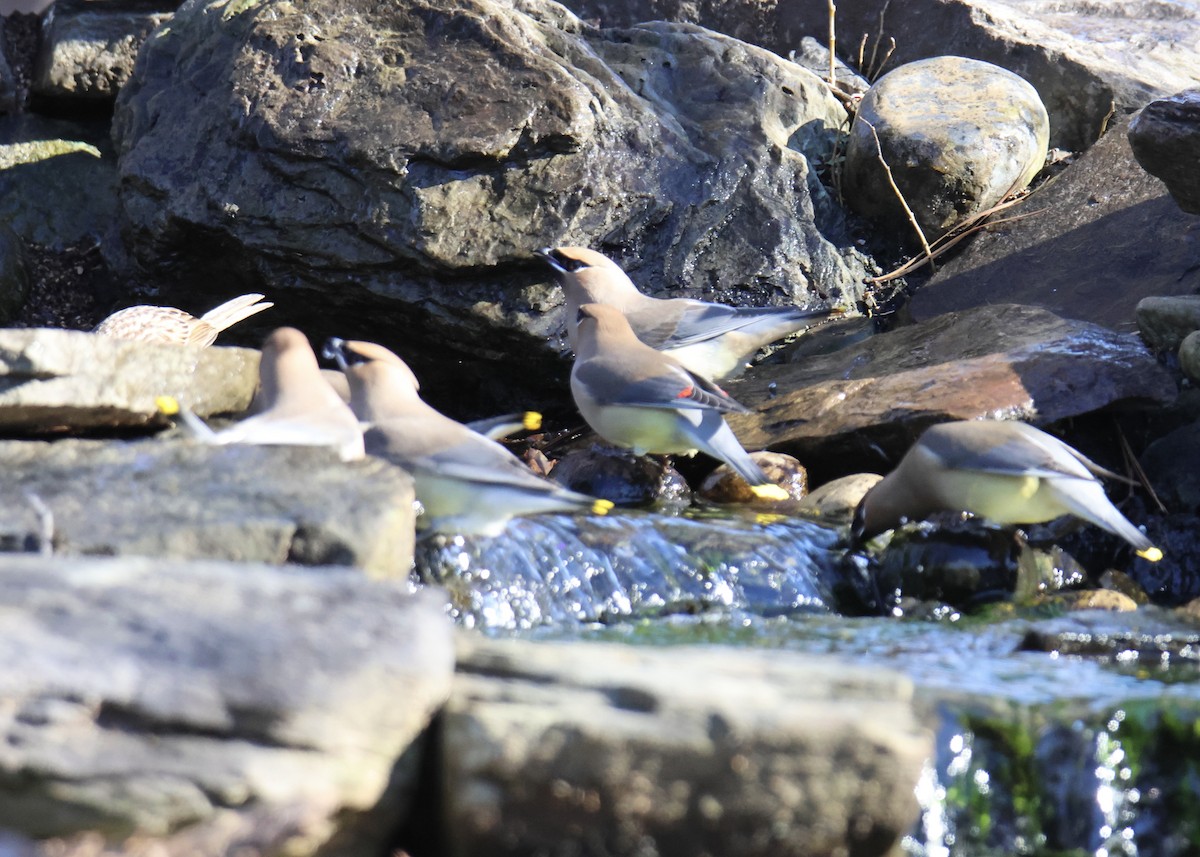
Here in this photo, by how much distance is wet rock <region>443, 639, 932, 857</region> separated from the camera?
2.24 metres

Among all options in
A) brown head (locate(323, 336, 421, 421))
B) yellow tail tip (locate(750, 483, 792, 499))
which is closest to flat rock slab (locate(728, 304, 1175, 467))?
yellow tail tip (locate(750, 483, 792, 499))

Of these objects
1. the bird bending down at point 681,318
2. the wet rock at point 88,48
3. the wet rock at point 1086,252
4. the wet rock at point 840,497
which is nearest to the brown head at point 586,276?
the bird bending down at point 681,318

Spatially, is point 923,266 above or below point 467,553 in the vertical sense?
below

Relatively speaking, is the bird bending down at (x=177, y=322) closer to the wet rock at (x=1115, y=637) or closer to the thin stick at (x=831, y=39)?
the thin stick at (x=831, y=39)

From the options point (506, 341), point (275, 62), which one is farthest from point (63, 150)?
point (506, 341)

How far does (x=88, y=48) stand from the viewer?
8680 millimetres

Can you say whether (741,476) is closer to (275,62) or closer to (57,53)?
(275,62)

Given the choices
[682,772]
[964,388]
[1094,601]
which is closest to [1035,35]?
[964,388]

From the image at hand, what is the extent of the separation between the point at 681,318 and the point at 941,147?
237cm

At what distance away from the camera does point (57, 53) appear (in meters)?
8.63

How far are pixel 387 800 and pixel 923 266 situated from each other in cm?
625

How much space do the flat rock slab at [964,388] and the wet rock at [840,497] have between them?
0.23 meters

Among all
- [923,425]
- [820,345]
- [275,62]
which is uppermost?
[275,62]

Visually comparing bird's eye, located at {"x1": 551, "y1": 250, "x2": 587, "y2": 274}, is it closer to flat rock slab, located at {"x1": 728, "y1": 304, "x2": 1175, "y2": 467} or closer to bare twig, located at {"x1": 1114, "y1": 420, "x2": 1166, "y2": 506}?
flat rock slab, located at {"x1": 728, "y1": 304, "x2": 1175, "y2": 467}
